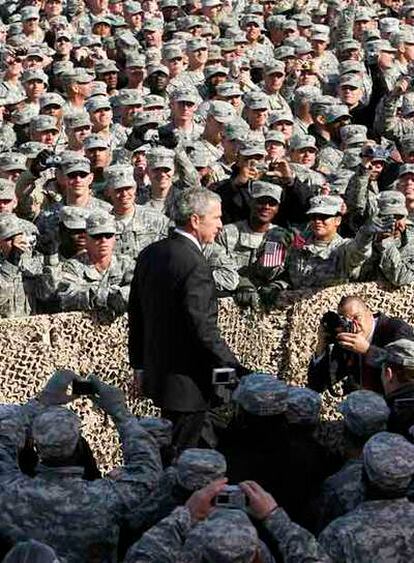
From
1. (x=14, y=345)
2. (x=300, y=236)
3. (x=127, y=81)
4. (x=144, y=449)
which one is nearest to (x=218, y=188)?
(x=300, y=236)

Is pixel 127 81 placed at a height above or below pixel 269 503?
below

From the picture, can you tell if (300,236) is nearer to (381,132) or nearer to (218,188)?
(218,188)

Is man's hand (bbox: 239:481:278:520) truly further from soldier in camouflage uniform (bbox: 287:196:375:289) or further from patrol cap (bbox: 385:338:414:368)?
soldier in camouflage uniform (bbox: 287:196:375:289)

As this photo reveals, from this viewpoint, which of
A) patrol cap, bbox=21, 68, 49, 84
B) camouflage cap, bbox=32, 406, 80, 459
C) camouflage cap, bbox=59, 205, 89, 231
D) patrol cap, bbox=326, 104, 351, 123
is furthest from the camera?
patrol cap, bbox=21, 68, 49, 84

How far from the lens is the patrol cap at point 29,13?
669 inches

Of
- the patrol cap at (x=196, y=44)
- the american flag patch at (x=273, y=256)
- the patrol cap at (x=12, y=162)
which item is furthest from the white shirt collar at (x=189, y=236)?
the patrol cap at (x=196, y=44)

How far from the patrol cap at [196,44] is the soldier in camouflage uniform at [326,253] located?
5.66m

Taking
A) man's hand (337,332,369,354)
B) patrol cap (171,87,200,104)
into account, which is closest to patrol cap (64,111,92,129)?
patrol cap (171,87,200,104)

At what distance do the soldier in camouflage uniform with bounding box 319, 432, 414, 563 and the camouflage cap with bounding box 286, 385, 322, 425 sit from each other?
0.88 meters

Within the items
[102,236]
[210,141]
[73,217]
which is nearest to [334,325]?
[102,236]

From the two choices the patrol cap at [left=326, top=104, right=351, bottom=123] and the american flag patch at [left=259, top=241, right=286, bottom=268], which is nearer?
the american flag patch at [left=259, top=241, right=286, bottom=268]

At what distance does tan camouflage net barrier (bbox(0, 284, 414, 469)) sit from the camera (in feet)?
28.1

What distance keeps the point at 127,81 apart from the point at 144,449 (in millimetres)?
9443

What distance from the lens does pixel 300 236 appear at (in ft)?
32.2
